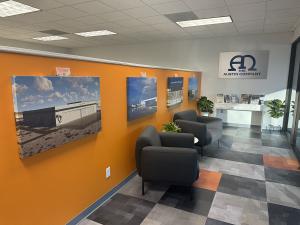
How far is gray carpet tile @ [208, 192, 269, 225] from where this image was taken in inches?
82.8

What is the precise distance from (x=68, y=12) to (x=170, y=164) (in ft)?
11.9

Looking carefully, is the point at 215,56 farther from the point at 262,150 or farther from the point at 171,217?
the point at 171,217

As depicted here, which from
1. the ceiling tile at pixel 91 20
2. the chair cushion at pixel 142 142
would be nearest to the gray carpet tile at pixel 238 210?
the chair cushion at pixel 142 142

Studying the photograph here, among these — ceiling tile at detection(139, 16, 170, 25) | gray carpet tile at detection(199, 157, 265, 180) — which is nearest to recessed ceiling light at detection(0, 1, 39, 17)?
ceiling tile at detection(139, 16, 170, 25)

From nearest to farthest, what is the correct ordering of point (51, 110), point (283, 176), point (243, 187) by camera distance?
point (51, 110) < point (243, 187) < point (283, 176)

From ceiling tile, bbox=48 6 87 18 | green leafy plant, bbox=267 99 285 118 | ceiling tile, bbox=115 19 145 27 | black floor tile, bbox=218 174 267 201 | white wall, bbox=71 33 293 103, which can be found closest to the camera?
black floor tile, bbox=218 174 267 201

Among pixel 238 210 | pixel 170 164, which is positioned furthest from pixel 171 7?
pixel 238 210

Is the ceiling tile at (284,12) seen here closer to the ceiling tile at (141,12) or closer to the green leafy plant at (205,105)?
the ceiling tile at (141,12)

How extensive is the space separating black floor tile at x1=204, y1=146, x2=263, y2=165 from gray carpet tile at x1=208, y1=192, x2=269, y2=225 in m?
1.28

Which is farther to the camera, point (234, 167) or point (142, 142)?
point (234, 167)

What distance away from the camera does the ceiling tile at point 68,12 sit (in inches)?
157

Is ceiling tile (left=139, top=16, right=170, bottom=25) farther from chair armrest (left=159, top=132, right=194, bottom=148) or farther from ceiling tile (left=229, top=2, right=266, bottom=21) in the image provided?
chair armrest (left=159, top=132, right=194, bottom=148)

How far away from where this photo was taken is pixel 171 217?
214 cm

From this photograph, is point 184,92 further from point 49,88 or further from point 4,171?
point 4,171
